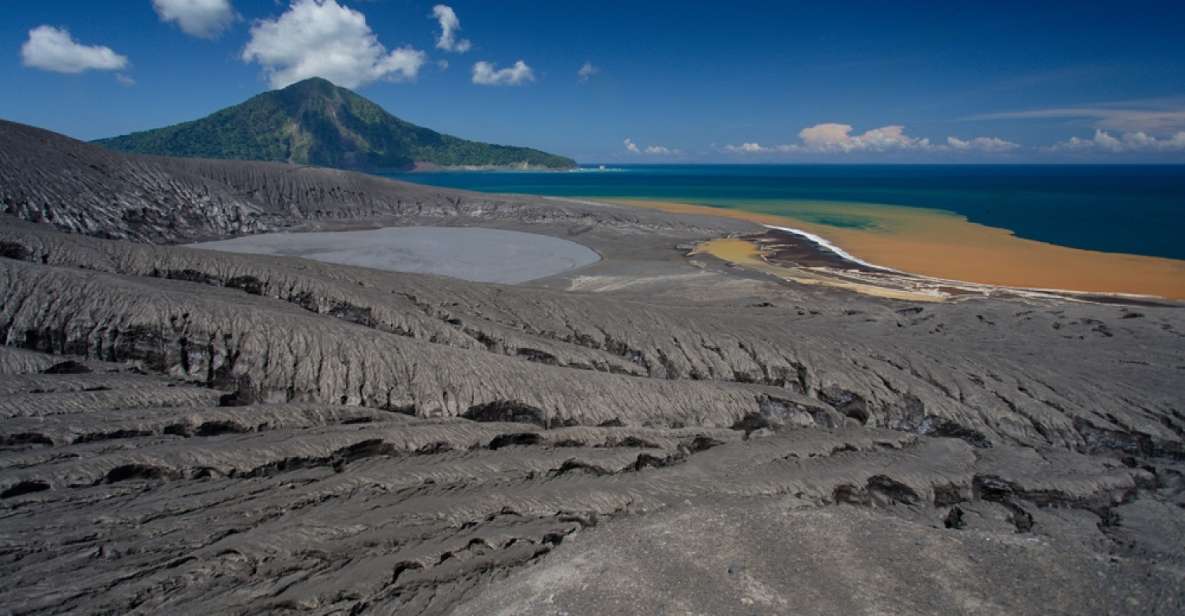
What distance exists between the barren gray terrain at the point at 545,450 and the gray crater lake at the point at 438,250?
1639 centimetres

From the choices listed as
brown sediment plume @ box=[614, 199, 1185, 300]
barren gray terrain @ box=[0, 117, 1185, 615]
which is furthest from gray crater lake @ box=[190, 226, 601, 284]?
brown sediment plume @ box=[614, 199, 1185, 300]

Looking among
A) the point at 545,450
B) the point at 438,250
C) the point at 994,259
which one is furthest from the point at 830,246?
the point at 545,450

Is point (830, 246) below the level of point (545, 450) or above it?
above

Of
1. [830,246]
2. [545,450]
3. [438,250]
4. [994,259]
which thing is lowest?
[994,259]

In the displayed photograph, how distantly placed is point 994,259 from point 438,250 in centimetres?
3354

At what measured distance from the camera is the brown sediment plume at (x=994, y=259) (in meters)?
31.7

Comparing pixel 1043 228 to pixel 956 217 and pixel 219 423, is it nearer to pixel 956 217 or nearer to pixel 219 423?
pixel 956 217

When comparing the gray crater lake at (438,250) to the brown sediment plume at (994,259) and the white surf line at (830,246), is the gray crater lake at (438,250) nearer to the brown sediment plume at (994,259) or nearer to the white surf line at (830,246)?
the white surf line at (830,246)

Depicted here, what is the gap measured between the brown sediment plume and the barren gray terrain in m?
11.9

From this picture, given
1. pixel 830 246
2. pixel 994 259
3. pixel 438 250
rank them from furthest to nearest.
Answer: pixel 830 246
pixel 438 250
pixel 994 259

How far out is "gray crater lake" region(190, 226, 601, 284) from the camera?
34.4 m

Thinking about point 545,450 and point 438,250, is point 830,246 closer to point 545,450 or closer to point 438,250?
point 438,250

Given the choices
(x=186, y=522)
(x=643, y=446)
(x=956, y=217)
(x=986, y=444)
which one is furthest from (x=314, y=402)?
(x=956, y=217)

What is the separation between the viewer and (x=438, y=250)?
1598 inches
